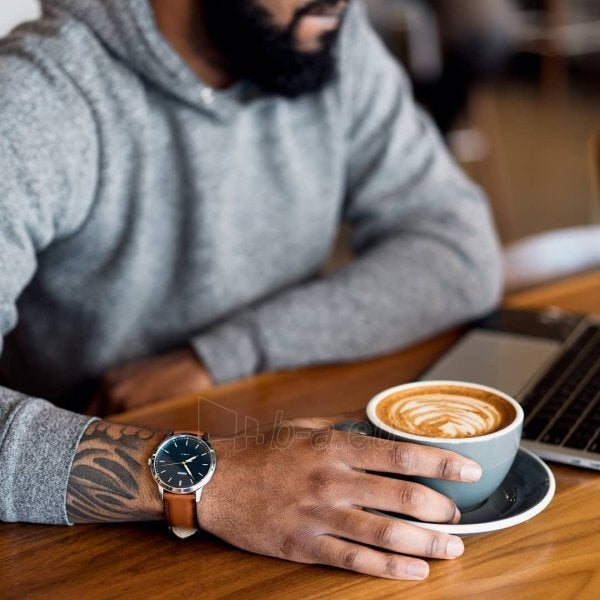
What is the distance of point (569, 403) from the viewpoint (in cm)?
89

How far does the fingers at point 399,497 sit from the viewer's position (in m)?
0.69

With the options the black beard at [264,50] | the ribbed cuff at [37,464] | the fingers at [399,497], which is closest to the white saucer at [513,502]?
the fingers at [399,497]

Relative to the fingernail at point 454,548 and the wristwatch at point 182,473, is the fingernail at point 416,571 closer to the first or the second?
the fingernail at point 454,548

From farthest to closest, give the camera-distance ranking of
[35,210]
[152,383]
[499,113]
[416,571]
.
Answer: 1. [499,113]
2. [152,383]
3. [35,210]
4. [416,571]

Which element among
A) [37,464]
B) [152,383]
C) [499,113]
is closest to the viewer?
[37,464]

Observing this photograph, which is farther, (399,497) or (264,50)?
(264,50)

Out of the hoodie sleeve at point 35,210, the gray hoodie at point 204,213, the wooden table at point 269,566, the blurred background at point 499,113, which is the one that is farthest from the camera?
the blurred background at point 499,113

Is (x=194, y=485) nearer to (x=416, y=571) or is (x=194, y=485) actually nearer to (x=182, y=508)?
(x=182, y=508)

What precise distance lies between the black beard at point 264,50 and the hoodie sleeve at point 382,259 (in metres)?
0.12

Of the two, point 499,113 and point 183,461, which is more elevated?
point 183,461

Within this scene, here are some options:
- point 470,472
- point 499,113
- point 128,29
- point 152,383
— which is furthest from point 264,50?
point 499,113

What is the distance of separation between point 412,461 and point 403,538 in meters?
0.06

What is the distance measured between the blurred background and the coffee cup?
209cm

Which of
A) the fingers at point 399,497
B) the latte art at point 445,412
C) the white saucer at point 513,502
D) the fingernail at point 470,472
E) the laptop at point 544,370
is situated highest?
the latte art at point 445,412
